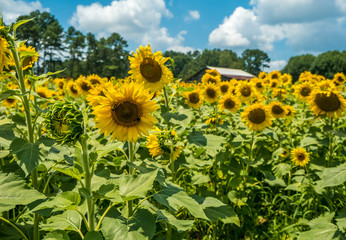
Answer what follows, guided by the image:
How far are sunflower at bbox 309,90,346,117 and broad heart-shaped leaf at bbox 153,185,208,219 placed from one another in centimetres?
240

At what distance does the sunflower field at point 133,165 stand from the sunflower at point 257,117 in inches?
0.5

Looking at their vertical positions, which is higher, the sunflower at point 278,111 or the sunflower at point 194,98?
the sunflower at point 194,98

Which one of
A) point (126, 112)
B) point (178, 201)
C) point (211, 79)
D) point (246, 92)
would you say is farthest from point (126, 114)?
point (211, 79)

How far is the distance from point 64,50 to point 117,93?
6051 cm

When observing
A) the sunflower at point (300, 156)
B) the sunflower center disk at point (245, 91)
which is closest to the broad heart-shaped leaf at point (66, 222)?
the sunflower at point (300, 156)

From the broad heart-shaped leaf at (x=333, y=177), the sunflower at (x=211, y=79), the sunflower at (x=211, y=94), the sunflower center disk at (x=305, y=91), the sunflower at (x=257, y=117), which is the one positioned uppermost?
the sunflower at (x=211, y=79)

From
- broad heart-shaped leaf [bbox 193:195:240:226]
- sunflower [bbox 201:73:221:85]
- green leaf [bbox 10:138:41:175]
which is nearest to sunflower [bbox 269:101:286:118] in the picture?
sunflower [bbox 201:73:221:85]

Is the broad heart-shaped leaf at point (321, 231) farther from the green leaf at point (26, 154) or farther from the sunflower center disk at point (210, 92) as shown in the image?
the sunflower center disk at point (210, 92)

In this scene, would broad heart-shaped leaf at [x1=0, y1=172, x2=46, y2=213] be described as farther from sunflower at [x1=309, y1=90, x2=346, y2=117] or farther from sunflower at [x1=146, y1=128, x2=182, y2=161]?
sunflower at [x1=309, y1=90, x2=346, y2=117]

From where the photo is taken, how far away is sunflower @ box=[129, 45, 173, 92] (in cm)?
240

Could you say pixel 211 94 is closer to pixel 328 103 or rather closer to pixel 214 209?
pixel 328 103

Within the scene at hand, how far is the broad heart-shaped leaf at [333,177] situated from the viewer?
6.85ft

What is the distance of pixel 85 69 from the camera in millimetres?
56438

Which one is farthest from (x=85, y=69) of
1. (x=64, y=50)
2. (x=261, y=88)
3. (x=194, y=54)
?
(x=194, y=54)
